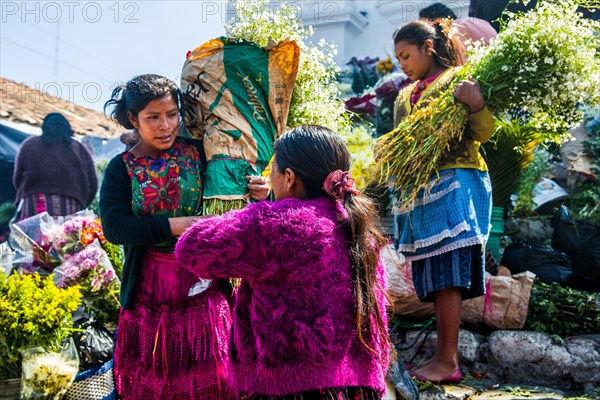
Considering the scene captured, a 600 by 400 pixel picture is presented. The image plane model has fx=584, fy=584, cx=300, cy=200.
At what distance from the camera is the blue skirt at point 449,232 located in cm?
301

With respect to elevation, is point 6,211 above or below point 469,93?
below

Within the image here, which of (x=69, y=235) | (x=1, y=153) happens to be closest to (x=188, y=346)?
(x=69, y=235)

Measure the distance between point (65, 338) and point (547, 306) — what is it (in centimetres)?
286

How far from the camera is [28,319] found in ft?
9.87

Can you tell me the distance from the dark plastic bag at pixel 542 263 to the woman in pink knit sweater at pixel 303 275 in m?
2.73

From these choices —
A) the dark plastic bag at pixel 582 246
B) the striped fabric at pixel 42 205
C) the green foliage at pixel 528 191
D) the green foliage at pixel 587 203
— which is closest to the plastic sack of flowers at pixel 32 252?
the striped fabric at pixel 42 205

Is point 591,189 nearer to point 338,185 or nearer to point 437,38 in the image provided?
point 437,38

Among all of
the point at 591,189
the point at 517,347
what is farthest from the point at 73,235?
the point at 591,189

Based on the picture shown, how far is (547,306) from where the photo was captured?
366 cm

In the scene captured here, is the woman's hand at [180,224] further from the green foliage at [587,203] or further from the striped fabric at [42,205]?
the striped fabric at [42,205]

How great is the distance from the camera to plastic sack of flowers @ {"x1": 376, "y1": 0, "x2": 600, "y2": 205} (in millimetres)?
2898

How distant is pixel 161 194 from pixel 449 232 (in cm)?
148

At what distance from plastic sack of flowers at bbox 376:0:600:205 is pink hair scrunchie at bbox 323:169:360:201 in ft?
3.80

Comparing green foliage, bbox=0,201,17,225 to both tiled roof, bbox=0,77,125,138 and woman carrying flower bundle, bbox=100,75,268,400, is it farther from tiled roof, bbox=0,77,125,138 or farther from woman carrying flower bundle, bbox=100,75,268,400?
woman carrying flower bundle, bbox=100,75,268,400
